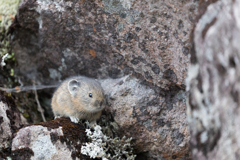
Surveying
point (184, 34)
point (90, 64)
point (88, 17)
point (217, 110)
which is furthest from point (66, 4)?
point (217, 110)

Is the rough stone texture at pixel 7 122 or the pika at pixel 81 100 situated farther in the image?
the pika at pixel 81 100

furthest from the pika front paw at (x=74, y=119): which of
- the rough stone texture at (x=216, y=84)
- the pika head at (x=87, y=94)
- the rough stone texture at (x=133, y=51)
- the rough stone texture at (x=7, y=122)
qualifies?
the rough stone texture at (x=216, y=84)

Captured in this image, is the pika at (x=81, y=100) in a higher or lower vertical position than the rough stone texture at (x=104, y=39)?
lower

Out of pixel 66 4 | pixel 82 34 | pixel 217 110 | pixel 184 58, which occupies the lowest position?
pixel 217 110

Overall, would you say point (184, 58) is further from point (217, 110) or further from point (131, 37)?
point (217, 110)

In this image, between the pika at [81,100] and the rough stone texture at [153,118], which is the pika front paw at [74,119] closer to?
the pika at [81,100]

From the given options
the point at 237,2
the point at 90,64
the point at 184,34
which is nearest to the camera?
the point at 237,2

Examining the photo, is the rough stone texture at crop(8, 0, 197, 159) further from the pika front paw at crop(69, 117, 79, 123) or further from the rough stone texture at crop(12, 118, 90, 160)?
the rough stone texture at crop(12, 118, 90, 160)
